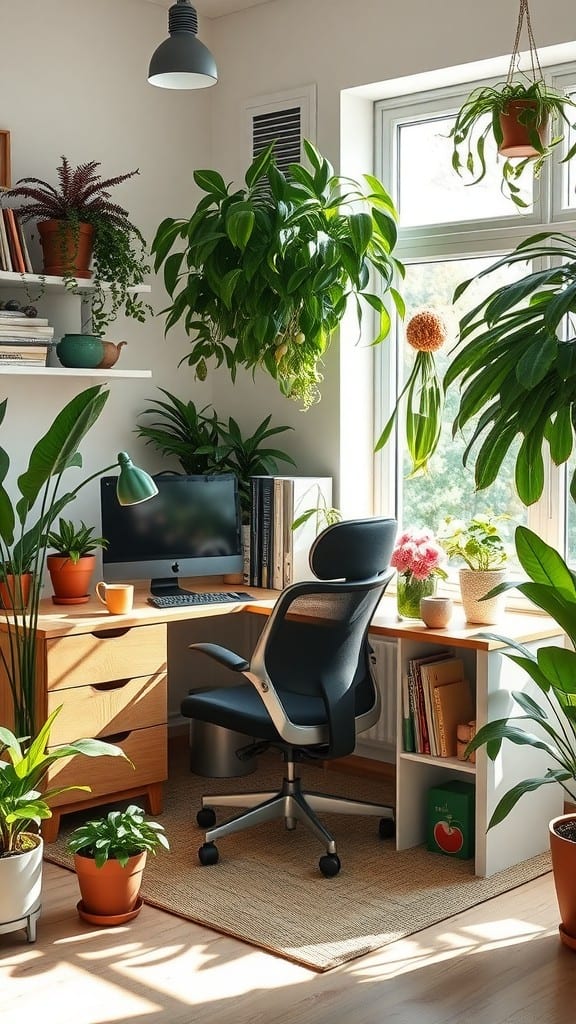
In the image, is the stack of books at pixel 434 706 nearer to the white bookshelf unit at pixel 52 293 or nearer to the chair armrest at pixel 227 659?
the chair armrest at pixel 227 659

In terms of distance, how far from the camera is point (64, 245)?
13.5 ft

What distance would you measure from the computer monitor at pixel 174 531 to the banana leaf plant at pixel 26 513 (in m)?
0.41

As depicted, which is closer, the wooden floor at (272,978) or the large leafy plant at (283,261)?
the wooden floor at (272,978)

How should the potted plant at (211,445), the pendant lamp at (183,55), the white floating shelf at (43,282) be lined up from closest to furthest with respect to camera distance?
1. the pendant lamp at (183,55)
2. the white floating shelf at (43,282)
3. the potted plant at (211,445)

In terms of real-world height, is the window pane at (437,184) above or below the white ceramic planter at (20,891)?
above

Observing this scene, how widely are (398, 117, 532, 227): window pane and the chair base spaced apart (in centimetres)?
204

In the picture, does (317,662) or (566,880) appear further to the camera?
(317,662)

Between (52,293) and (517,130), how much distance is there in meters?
1.85

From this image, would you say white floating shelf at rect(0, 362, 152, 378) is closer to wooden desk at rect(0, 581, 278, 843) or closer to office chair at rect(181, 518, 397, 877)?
wooden desk at rect(0, 581, 278, 843)

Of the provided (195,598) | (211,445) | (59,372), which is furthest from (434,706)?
(59,372)

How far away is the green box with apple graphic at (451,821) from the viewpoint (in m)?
3.71

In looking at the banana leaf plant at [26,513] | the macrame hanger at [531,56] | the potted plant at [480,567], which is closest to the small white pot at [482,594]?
the potted plant at [480,567]

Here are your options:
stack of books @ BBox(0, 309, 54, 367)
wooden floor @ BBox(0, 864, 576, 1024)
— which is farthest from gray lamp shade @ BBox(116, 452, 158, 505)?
wooden floor @ BBox(0, 864, 576, 1024)

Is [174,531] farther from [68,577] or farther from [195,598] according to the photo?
[68,577]
